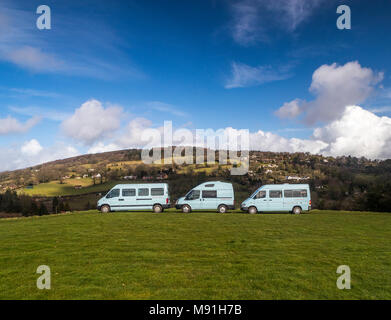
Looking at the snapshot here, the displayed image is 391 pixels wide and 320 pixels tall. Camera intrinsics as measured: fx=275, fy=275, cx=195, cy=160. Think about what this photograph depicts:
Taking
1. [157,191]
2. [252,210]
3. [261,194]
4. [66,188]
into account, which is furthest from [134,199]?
[66,188]

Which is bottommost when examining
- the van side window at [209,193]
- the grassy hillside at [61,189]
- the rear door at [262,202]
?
the grassy hillside at [61,189]

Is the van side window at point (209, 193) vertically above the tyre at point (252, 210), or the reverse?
the van side window at point (209, 193)

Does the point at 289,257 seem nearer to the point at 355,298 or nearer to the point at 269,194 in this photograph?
the point at 355,298

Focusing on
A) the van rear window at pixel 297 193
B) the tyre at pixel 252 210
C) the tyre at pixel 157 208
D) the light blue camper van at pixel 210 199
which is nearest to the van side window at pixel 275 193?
the van rear window at pixel 297 193

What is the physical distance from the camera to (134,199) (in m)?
24.6

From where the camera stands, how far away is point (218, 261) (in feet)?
29.5

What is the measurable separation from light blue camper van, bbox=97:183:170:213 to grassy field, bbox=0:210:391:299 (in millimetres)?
9595

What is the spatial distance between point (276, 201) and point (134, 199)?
12.5m

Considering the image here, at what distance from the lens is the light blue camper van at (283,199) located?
23.9m

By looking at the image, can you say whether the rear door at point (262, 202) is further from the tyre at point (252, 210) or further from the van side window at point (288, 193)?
the van side window at point (288, 193)

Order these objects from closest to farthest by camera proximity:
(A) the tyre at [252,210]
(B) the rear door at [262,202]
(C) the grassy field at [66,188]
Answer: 1. (B) the rear door at [262,202]
2. (A) the tyre at [252,210]
3. (C) the grassy field at [66,188]

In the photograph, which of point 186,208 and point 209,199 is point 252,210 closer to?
point 209,199

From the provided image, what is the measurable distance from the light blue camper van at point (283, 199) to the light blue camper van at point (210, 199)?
2.18 metres
